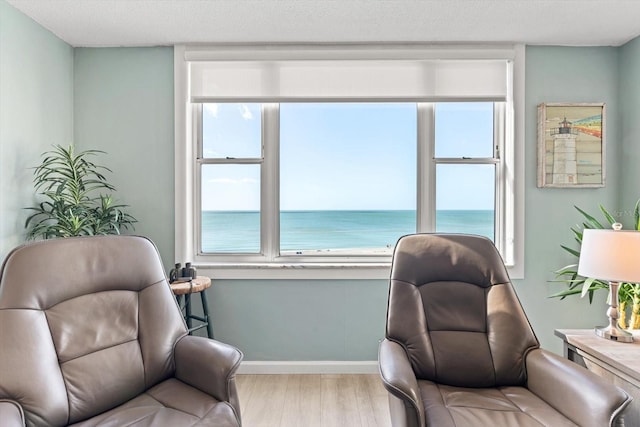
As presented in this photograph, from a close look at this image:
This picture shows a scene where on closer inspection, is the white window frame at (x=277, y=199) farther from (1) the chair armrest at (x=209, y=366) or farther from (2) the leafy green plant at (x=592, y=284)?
(1) the chair armrest at (x=209, y=366)

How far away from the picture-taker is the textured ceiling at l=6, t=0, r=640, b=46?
224 cm

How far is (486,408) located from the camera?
150 centimetres

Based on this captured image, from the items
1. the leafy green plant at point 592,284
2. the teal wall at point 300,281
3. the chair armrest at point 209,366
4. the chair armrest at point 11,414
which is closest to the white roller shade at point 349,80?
the teal wall at point 300,281

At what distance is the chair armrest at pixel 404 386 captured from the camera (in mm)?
1314

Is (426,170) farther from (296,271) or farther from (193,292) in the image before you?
(193,292)

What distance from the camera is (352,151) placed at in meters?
2.97

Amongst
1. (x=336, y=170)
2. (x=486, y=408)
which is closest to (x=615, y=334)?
(x=486, y=408)

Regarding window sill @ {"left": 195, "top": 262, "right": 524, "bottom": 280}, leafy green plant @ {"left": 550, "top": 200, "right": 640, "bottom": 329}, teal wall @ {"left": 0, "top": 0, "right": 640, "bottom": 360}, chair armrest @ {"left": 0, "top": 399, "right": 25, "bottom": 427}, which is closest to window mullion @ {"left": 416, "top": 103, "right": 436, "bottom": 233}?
Result: window sill @ {"left": 195, "top": 262, "right": 524, "bottom": 280}

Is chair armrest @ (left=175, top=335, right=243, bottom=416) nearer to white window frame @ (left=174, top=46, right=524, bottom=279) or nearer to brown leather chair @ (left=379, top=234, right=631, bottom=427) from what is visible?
brown leather chair @ (left=379, top=234, right=631, bottom=427)

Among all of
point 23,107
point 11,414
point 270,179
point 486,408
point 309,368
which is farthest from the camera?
point 270,179

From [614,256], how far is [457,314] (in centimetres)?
76

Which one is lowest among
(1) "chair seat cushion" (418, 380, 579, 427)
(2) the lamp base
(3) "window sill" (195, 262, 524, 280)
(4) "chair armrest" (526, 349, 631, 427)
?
(1) "chair seat cushion" (418, 380, 579, 427)

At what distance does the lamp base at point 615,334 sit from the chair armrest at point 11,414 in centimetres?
250

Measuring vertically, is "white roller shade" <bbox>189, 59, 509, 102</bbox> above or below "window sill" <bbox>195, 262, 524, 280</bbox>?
above
